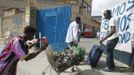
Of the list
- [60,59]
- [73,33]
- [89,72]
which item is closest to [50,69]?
[60,59]

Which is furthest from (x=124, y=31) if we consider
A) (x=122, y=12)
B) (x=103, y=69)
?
(x=103, y=69)

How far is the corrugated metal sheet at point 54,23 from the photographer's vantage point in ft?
48.8

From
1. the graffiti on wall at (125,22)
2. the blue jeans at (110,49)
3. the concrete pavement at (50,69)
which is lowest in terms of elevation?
the concrete pavement at (50,69)

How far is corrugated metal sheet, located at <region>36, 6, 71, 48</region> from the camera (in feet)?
48.8

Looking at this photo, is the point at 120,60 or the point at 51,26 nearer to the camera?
the point at 120,60

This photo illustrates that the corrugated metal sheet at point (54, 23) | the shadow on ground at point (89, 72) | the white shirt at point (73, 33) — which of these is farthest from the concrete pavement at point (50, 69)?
the corrugated metal sheet at point (54, 23)

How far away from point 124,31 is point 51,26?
281 inches

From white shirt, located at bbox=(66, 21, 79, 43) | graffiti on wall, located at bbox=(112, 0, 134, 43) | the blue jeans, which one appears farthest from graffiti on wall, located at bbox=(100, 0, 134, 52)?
white shirt, located at bbox=(66, 21, 79, 43)

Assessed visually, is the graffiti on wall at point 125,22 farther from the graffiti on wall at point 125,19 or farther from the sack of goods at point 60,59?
the sack of goods at point 60,59

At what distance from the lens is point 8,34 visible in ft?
82.6

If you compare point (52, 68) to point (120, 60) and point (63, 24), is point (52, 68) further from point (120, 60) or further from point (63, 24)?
point (63, 24)

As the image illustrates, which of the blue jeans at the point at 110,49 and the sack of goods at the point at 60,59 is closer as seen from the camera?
the sack of goods at the point at 60,59

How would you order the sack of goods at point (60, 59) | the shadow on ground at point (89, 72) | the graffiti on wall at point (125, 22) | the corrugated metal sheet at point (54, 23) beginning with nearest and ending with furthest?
1. the sack of goods at point (60, 59)
2. the shadow on ground at point (89, 72)
3. the graffiti on wall at point (125, 22)
4. the corrugated metal sheet at point (54, 23)

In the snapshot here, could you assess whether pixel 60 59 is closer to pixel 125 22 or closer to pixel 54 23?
pixel 125 22
